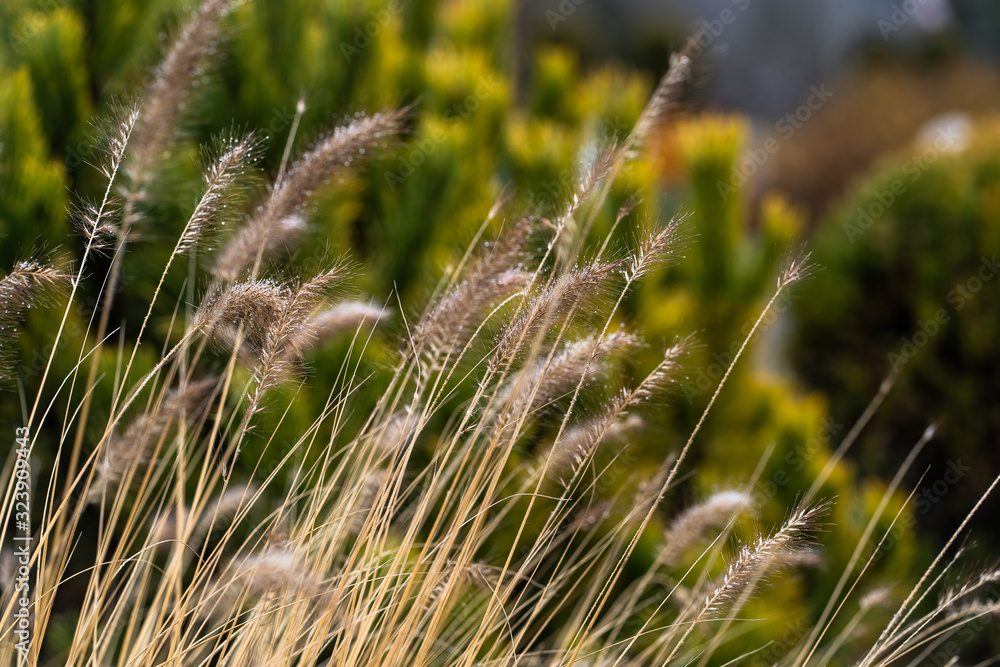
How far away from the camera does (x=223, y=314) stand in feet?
4.46

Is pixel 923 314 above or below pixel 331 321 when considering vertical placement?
below

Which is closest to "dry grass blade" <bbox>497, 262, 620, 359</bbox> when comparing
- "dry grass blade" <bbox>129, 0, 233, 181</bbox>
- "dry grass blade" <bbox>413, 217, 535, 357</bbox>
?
"dry grass blade" <bbox>413, 217, 535, 357</bbox>

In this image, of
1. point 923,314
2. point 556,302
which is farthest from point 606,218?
point 923,314

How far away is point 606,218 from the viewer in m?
2.77

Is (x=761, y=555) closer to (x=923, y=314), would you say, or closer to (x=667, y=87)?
(x=667, y=87)

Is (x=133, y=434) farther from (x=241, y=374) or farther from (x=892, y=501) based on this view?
(x=892, y=501)

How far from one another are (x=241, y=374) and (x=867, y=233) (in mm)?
3089

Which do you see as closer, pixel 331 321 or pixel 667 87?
pixel 667 87

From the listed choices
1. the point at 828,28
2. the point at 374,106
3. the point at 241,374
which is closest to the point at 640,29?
the point at 828,28

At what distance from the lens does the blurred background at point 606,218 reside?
243 cm

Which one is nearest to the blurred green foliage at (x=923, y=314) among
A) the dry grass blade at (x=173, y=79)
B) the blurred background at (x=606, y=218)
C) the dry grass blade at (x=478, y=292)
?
the blurred background at (x=606, y=218)

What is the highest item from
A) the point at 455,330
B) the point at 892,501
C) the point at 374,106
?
the point at 374,106

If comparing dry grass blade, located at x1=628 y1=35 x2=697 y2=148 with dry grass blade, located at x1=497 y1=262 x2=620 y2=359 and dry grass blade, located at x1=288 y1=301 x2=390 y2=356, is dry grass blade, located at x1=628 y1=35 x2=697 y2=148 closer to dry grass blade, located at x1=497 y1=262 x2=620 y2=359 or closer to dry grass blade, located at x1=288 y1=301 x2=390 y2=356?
dry grass blade, located at x1=497 y1=262 x2=620 y2=359

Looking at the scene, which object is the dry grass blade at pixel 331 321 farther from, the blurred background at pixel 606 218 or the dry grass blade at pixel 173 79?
the dry grass blade at pixel 173 79
